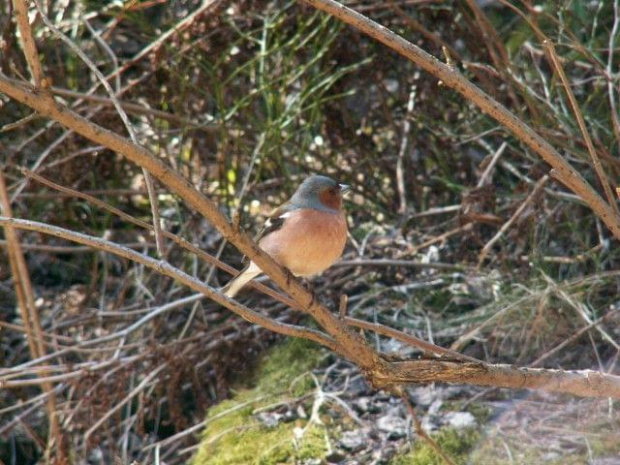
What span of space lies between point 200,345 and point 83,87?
73.9 inches

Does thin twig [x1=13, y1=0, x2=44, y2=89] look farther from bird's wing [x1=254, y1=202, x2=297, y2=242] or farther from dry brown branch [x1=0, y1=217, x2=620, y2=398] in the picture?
bird's wing [x1=254, y1=202, x2=297, y2=242]

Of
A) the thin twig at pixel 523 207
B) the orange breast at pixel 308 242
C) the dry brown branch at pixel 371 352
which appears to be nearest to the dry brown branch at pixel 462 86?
the dry brown branch at pixel 371 352

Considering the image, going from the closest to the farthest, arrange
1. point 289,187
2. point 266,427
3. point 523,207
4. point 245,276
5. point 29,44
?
point 29,44 → point 245,276 → point 266,427 → point 523,207 → point 289,187

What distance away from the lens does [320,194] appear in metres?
3.94

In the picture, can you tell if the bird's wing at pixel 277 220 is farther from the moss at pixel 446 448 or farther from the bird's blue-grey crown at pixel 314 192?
the moss at pixel 446 448

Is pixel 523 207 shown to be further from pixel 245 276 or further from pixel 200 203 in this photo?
pixel 200 203

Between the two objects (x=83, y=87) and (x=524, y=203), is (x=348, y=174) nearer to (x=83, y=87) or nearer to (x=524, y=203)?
(x=524, y=203)

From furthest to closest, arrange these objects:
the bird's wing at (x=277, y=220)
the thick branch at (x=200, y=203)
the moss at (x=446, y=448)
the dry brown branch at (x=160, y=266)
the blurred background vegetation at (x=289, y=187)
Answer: the blurred background vegetation at (x=289, y=187), the bird's wing at (x=277, y=220), the moss at (x=446, y=448), the dry brown branch at (x=160, y=266), the thick branch at (x=200, y=203)

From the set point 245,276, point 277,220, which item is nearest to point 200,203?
point 245,276

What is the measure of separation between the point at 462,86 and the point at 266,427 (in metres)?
2.20

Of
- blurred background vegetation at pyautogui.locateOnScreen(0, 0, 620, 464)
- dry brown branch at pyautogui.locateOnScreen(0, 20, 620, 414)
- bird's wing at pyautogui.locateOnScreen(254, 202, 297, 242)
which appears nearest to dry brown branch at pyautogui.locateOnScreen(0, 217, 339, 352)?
dry brown branch at pyautogui.locateOnScreen(0, 20, 620, 414)

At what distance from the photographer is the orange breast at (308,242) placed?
3.61 m

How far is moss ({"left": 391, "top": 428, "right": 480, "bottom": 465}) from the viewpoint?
373 cm

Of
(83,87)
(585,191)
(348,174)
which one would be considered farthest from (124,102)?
(585,191)
